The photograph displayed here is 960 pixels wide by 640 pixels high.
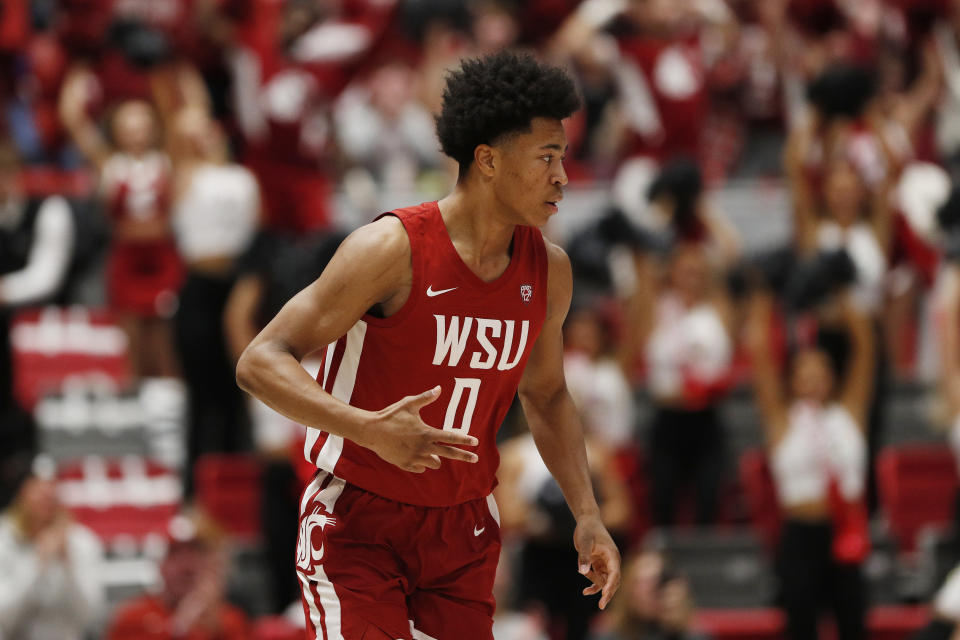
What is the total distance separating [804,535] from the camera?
26.3ft

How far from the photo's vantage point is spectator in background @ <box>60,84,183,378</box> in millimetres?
9203

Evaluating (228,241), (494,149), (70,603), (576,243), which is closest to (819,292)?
(576,243)

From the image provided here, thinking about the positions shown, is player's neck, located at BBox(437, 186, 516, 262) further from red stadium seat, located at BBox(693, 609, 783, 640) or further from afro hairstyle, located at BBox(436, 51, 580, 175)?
red stadium seat, located at BBox(693, 609, 783, 640)

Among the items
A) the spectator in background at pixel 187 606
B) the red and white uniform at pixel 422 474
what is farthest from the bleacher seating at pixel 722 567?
the red and white uniform at pixel 422 474

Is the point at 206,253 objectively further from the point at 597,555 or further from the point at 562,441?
the point at 597,555

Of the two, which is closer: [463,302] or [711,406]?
[463,302]

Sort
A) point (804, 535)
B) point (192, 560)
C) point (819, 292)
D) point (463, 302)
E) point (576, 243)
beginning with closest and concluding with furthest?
1. point (463, 302)
2. point (192, 560)
3. point (804, 535)
4. point (819, 292)
5. point (576, 243)

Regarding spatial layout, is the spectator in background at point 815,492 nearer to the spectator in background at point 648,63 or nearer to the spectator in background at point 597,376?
the spectator in background at point 597,376

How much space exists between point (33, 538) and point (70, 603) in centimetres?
34

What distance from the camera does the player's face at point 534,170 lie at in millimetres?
4191

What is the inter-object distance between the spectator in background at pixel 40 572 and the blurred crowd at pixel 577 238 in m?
0.01

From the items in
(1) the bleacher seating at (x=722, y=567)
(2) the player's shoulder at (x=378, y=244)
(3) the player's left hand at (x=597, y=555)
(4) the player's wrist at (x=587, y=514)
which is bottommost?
(1) the bleacher seating at (x=722, y=567)

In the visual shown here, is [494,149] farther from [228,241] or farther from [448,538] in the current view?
[228,241]

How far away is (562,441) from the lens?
4609 mm
